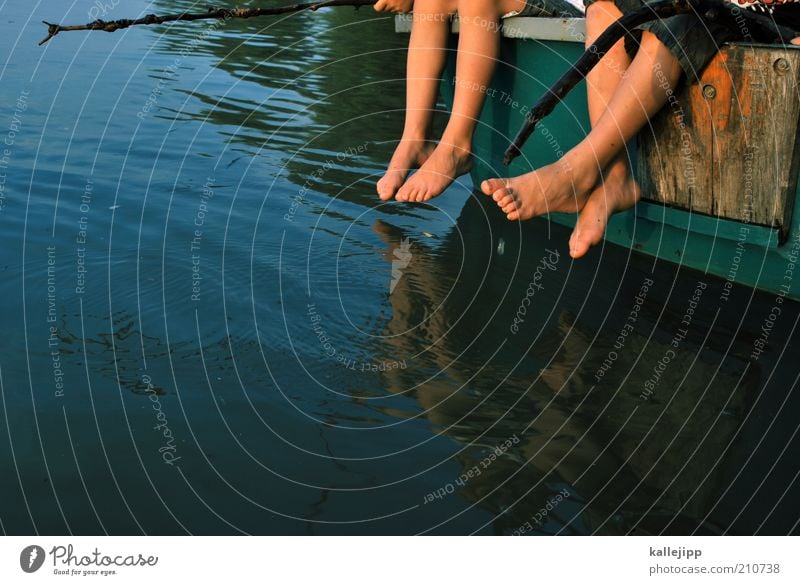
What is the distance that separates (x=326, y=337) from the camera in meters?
2.41

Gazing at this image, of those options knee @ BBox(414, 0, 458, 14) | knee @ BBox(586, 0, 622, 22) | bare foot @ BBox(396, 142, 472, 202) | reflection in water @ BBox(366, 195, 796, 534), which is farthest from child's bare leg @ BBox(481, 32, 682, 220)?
knee @ BBox(414, 0, 458, 14)

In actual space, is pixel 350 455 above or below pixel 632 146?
below

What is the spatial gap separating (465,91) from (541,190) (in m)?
0.57

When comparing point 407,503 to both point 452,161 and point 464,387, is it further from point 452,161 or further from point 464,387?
point 452,161

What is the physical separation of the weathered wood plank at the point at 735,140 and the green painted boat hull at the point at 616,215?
2.2 inches

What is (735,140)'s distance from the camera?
251 cm

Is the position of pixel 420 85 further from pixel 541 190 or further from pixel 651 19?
pixel 651 19

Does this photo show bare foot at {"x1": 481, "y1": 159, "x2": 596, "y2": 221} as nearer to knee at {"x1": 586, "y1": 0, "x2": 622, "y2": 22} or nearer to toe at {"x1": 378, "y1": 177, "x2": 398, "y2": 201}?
knee at {"x1": 586, "y1": 0, "x2": 622, "y2": 22}

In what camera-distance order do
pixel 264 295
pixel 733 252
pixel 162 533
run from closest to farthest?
pixel 162 533
pixel 264 295
pixel 733 252

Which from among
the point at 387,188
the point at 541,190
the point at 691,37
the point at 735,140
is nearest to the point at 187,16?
the point at 387,188

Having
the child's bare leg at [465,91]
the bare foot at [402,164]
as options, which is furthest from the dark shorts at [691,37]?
the bare foot at [402,164]

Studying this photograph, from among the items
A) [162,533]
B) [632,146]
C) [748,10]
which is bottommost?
[162,533]

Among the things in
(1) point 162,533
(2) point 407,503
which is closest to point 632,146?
(2) point 407,503

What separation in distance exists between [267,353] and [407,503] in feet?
2.12
